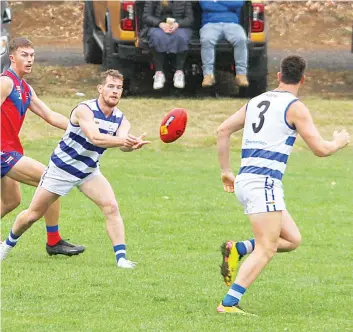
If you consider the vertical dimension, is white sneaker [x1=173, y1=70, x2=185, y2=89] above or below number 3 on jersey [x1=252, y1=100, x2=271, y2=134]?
below

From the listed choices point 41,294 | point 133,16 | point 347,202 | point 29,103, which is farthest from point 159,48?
point 41,294

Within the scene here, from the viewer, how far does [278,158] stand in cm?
849

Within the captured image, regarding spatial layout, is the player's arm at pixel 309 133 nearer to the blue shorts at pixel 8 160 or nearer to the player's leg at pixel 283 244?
the player's leg at pixel 283 244

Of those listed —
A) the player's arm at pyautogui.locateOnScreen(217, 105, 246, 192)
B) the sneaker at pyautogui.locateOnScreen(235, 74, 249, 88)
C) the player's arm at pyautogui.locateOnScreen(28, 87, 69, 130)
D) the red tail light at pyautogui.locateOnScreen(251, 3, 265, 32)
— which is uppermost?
the player's arm at pyautogui.locateOnScreen(217, 105, 246, 192)

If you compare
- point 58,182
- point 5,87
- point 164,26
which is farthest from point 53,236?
point 164,26

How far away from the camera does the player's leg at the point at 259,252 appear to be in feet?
27.6

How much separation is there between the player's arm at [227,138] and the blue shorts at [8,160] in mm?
2397

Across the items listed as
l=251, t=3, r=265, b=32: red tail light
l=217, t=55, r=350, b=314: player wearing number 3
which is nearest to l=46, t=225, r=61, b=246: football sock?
l=217, t=55, r=350, b=314: player wearing number 3

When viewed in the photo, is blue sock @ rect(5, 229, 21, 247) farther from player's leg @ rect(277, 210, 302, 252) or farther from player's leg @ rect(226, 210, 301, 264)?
player's leg @ rect(277, 210, 302, 252)

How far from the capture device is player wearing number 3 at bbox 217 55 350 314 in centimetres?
838

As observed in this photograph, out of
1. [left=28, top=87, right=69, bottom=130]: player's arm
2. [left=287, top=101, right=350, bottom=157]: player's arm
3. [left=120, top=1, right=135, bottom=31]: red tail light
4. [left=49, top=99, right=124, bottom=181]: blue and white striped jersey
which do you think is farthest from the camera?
[left=120, top=1, right=135, bottom=31]: red tail light

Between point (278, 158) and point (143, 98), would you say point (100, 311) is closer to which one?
point (278, 158)

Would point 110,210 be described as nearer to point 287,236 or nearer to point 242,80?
point 287,236

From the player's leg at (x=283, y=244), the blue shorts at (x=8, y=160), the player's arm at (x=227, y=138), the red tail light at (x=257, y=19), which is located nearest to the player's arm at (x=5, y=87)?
the blue shorts at (x=8, y=160)
